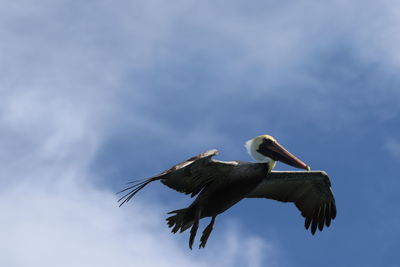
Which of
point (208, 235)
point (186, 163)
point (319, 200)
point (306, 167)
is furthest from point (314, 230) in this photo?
point (186, 163)

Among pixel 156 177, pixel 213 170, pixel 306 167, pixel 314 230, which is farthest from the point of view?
pixel 314 230

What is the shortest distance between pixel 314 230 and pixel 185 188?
494cm

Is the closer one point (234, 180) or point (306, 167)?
point (234, 180)

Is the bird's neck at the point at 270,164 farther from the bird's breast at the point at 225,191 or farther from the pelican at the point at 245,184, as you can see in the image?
the bird's breast at the point at 225,191

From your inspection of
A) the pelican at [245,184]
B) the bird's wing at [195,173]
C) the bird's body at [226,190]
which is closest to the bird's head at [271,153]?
the pelican at [245,184]

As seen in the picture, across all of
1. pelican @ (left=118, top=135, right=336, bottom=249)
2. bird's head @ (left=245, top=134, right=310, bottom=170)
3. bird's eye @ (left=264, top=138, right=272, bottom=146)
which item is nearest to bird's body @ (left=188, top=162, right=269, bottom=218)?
pelican @ (left=118, top=135, right=336, bottom=249)

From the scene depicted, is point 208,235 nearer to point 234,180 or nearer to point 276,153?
point 234,180

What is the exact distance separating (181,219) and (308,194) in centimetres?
469

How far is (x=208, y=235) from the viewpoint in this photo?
695 inches

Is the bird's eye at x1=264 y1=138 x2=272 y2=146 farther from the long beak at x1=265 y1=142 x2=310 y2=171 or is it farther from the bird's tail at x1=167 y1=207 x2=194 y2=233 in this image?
the bird's tail at x1=167 y1=207 x2=194 y2=233

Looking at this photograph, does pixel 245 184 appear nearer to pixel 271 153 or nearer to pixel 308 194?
pixel 271 153

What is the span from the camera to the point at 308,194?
807 inches

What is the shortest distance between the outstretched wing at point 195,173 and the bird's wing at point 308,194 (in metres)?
2.99

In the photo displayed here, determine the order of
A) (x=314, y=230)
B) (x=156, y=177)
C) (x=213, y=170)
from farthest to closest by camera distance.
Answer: (x=314, y=230), (x=213, y=170), (x=156, y=177)
